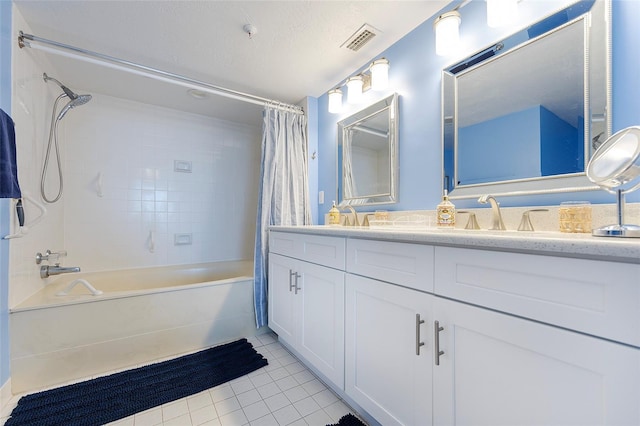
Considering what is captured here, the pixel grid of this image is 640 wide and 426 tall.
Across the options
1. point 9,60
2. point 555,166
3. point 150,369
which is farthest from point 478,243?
point 9,60

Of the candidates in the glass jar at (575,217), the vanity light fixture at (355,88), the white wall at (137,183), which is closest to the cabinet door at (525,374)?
the glass jar at (575,217)

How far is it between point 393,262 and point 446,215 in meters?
0.46

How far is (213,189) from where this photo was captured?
9.98 ft

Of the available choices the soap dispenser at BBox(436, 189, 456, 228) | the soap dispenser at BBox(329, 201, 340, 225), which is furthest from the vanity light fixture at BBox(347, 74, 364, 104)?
the soap dispenser at BBox(436, 189, 456, 228)

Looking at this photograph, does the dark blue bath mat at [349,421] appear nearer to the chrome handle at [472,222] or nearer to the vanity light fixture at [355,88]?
the chrome handle at [472,222]

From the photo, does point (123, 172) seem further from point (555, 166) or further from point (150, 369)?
point (555, 166)

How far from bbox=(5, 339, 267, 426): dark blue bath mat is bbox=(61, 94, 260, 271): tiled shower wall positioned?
1.29 m

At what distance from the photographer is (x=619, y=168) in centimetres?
73

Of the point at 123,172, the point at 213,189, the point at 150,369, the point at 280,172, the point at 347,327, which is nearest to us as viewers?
the point at 347,327

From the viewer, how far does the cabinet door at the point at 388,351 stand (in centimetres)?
89

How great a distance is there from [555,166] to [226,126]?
304 centimetres

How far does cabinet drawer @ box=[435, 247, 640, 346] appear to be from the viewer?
0.52 metres

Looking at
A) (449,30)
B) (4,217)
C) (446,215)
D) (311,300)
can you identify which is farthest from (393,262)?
(4,217)

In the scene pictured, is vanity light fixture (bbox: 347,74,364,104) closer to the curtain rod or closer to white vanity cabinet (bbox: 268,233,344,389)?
the curtain rod
